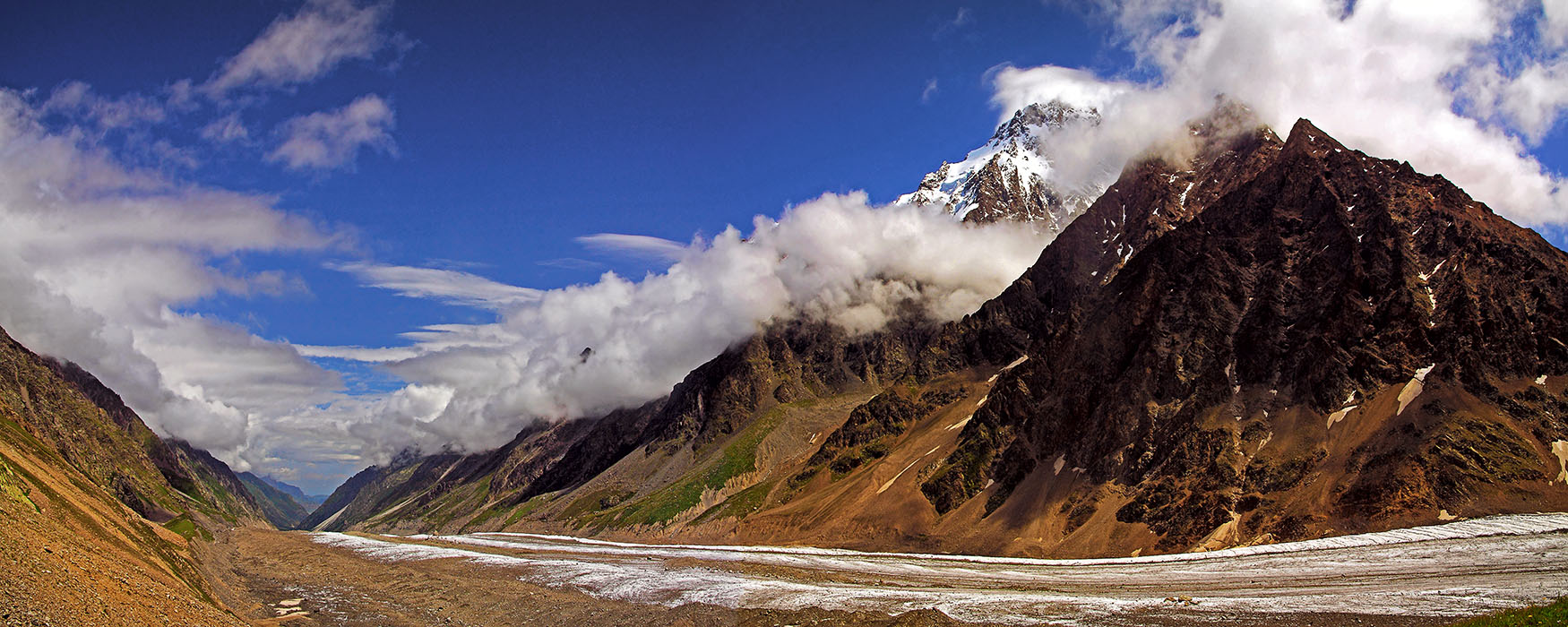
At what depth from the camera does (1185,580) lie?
100938mm

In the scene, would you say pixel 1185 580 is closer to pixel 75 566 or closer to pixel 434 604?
pixel 434 604

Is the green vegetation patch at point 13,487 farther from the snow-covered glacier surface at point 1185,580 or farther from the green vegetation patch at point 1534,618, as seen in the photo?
the green vegetation patch at point 1534,618

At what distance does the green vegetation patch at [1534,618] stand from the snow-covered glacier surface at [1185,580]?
33.4 metres

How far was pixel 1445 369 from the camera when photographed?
137 metres

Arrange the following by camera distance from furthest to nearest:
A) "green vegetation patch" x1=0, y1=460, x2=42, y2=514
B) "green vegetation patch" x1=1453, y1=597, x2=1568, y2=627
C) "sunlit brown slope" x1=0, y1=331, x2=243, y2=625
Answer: "green vegetation patch" x1=0, y1=460, x2=42, y2=514 < "sunlit brown slope" x1=0, y1=331, x2=243, y2=625 < "green vegetation patch" x1=1453, y1=597, x2=1568, y2=627

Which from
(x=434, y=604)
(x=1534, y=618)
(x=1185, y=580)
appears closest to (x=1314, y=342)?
(x=1185, y=580)

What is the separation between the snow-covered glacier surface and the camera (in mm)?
72062

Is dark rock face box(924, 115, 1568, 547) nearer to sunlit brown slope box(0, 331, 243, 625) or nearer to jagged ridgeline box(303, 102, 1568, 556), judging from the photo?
jagged ridgeline box(303, 102, 1568, 556)

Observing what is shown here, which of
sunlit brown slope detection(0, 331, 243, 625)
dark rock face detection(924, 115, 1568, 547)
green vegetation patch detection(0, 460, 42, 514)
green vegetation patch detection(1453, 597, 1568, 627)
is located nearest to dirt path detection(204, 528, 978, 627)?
sunlit brown slope detection(0, 331, 243, 625)

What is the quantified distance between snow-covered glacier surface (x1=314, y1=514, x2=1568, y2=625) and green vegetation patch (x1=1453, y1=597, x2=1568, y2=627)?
33.4 metres

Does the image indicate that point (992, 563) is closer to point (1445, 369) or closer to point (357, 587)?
point (1445, 369)

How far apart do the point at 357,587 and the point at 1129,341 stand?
16176 centimetres

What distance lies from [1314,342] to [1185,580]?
80939mm

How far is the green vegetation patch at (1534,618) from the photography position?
104 feet
